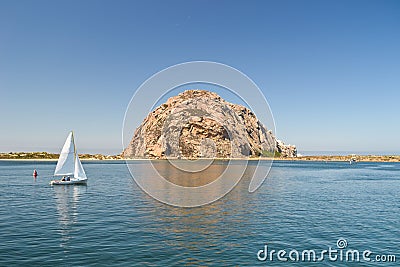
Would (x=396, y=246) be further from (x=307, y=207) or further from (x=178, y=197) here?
(x=178, y=197)

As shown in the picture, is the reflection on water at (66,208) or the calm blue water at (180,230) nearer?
the calm blue water at (180,230)

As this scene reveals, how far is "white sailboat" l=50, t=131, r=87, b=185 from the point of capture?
88.4m

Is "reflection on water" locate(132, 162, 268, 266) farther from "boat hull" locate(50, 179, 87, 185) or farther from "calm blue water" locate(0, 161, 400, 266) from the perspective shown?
"boat hull" locate(50, 179, 87, 185)

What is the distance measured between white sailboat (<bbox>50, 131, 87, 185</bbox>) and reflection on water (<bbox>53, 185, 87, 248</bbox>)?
2.46 meters

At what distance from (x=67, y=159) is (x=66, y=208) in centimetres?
3895

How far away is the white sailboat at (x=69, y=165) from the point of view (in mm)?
88438

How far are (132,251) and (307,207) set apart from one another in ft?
116

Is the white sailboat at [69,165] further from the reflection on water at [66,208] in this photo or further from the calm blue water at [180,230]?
the calm blue water at [180,230]

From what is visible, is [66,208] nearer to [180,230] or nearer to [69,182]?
[180,230]

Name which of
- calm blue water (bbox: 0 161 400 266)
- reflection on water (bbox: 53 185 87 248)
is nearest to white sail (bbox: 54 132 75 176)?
reflection on water (bbox: 53 185 87 248)

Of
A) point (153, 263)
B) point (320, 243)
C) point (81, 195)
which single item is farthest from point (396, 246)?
point (81, 195)
